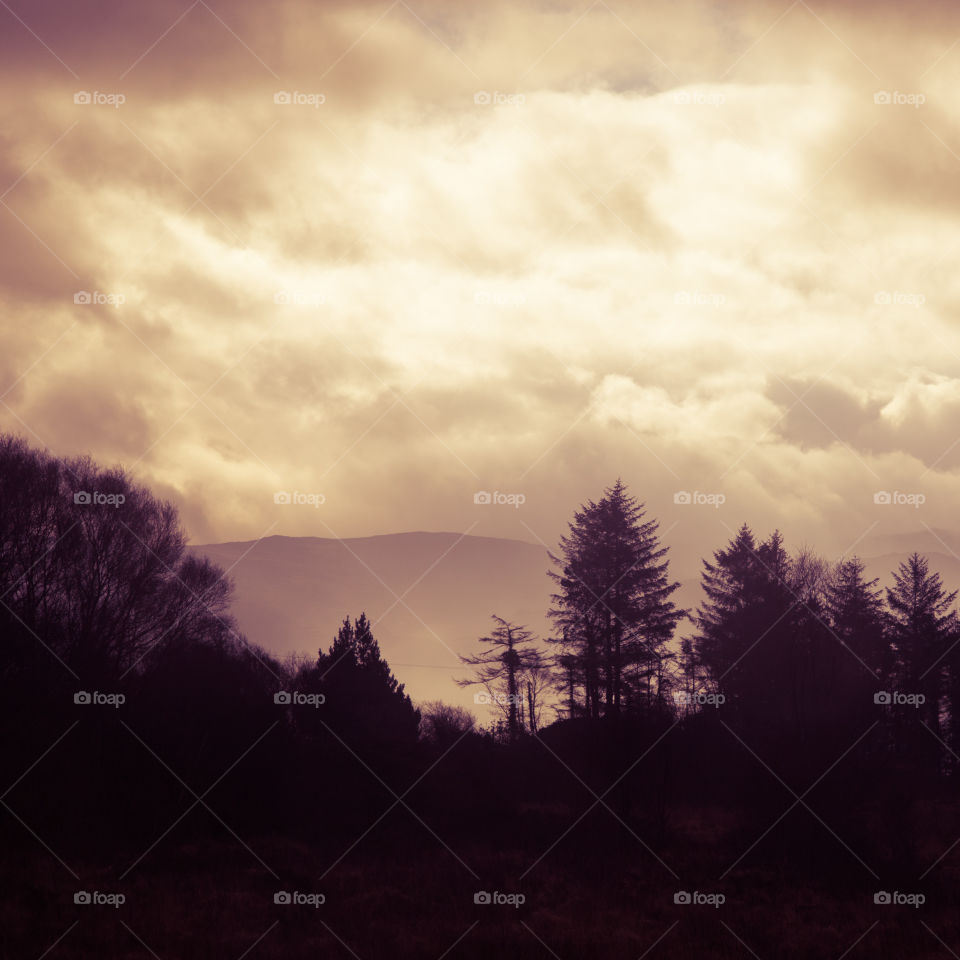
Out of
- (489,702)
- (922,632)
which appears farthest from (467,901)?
(922,632)

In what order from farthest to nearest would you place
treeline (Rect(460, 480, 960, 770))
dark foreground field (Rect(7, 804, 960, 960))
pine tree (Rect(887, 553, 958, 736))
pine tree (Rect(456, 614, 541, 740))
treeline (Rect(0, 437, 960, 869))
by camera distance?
pine tree (Rect(456, 614, 541, 740)) < pine tree (Rect(887, 553, 958, 736)) < treeline (Rect(460, 480, 960, 770)) < treeline (Rect(0, 437, 960, 869)) < dark foreground field (Rect(7, 804, 960, 960))

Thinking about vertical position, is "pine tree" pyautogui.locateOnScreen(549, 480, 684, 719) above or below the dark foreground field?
above

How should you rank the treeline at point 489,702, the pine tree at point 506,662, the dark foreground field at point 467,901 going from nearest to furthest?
the dark foreground field at point 467,901 < the treeline at point 489,702 < the pine tree at point 506,662

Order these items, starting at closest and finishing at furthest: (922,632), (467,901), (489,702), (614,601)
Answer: (467,901) → (614,601) → (922,632) → (489,702)

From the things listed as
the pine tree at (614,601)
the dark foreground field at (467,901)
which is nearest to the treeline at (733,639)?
the pine tree at (614,601)

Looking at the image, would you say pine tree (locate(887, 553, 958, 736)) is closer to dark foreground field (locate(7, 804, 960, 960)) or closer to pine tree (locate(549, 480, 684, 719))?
pine tree (locate(549, 480, 684, 719))

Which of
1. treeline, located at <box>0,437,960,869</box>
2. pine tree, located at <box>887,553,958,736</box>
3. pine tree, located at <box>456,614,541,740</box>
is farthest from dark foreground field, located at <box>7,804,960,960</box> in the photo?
pine tree, located at <box>887,553,958,736</box>

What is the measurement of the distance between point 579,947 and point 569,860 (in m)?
6.90

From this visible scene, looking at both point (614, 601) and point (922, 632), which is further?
point (922, 632)

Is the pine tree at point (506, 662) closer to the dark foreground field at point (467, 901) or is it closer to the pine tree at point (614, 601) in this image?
the pine tree at point (614, 601)

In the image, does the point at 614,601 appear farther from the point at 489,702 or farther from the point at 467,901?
the point at 467,901

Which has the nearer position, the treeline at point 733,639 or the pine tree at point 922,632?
the treeline at point 733,639

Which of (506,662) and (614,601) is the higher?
(614,601)

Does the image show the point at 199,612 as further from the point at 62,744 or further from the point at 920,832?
the point at 920,832
